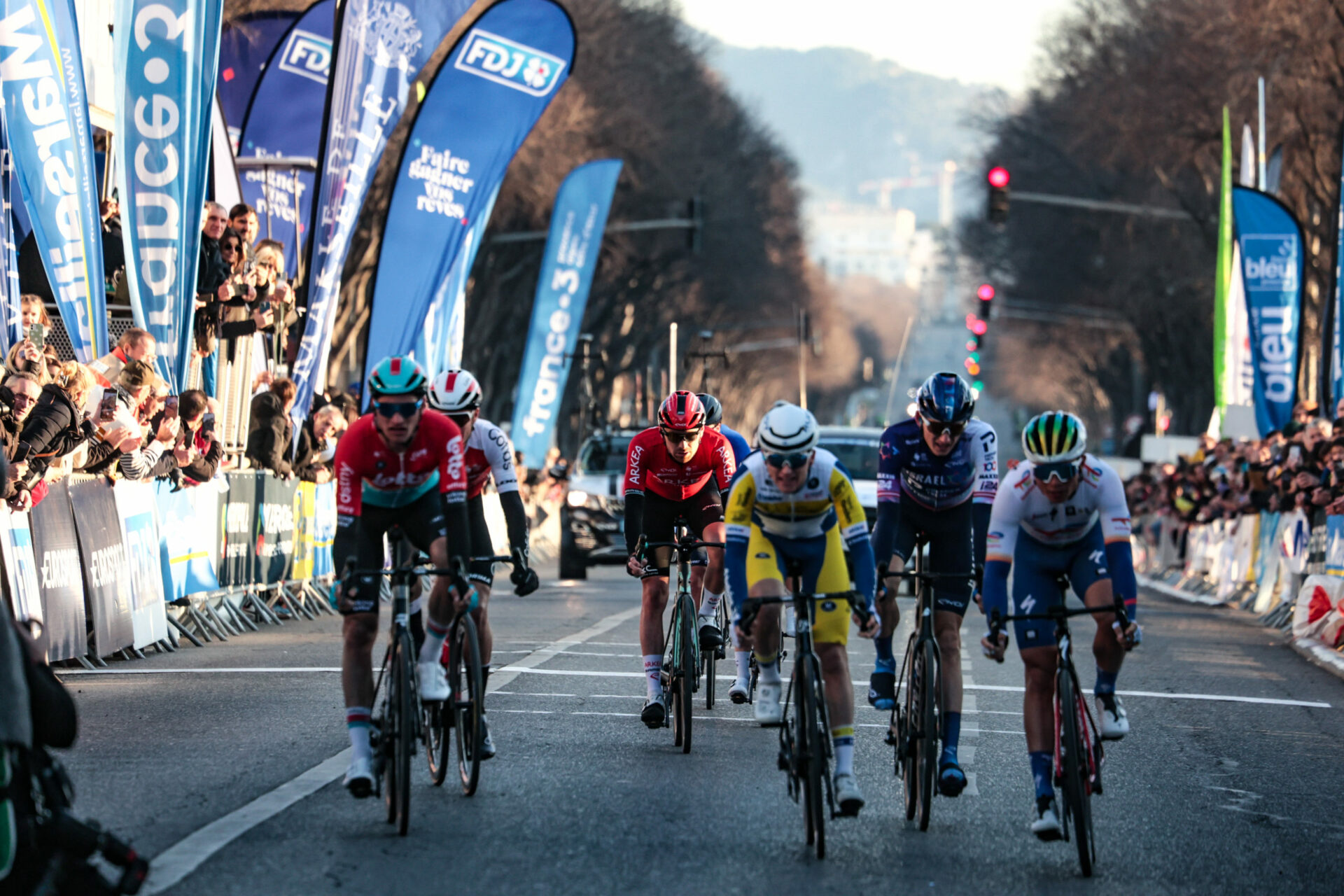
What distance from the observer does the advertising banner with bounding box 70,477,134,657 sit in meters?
13.5

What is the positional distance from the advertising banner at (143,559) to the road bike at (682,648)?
15.8 ft

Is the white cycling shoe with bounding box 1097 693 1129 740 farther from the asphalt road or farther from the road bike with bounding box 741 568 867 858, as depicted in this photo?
the road bike with bounding box 741 568 867 858

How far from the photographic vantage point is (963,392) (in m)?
9.20

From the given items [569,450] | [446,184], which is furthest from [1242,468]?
[569,450]

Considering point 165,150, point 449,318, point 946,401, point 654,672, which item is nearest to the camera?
point 946,401

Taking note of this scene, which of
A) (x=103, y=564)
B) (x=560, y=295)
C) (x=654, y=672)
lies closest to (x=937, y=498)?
(x=654, y=672)

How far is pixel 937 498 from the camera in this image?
9.66m

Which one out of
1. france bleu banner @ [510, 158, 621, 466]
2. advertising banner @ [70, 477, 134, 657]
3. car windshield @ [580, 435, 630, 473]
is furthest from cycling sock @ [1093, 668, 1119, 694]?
france bleu banner @ [510, 158, 621, 466]

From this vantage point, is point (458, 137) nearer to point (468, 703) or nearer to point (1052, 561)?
point (468, 703)

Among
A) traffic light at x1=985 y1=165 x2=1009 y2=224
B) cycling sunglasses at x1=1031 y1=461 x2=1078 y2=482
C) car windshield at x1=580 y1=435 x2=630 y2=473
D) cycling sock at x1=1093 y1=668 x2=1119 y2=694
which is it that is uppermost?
traffic light at x1=985 y1=165 x2=1009 y2=224

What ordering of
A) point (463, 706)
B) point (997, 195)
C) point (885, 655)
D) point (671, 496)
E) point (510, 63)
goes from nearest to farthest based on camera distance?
1. point (463, 706)
2. point (885, 655)
3. point (671, 496)
4. point (510, 63)
5. point (997, 195)

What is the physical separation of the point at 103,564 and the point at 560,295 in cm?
2142

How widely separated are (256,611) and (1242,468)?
13.5m

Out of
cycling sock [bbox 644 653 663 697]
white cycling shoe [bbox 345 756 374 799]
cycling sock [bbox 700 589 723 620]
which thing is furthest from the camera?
cycling sock [bbox 700 589 723 620]
